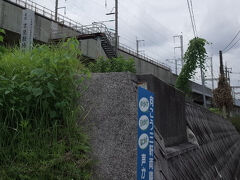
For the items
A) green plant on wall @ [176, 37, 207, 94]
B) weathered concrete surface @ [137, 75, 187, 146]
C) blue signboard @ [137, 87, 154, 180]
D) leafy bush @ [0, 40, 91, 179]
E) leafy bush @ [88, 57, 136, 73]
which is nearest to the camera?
leafy bush @ [0, 40, 91, 179]

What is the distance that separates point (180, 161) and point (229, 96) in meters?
29.0

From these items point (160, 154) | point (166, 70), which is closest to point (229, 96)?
Answer: point (166, 70)

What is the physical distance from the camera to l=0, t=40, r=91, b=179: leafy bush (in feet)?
7.63

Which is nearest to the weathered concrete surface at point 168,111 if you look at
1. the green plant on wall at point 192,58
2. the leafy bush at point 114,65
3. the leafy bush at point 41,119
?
the leafy bush at point 41,119

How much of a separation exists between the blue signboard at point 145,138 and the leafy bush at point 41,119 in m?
0.58

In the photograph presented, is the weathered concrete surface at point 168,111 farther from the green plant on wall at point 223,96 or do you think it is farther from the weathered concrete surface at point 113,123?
the green plant on wall at point 223,96

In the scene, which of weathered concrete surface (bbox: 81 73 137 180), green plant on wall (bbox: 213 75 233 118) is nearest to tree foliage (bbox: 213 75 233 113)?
green plant on wall (bbox: 213 75 233 118)

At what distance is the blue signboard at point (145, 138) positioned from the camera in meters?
2.57

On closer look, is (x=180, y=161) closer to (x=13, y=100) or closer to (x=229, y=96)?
(x=13, y=100)

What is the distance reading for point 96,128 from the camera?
113 inches

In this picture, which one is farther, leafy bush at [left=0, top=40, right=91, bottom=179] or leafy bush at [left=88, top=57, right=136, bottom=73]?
leafy bush at [left=88, top=57, right=136, bottom=73]

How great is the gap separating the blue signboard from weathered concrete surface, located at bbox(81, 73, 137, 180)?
0.22 feet

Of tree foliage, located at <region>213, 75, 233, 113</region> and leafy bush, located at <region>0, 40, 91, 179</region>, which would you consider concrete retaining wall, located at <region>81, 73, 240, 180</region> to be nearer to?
leafy bush, located at <region>0, 40, 91, 179</region>

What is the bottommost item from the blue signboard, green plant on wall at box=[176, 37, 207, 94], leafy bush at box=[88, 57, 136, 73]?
the blue signboard
